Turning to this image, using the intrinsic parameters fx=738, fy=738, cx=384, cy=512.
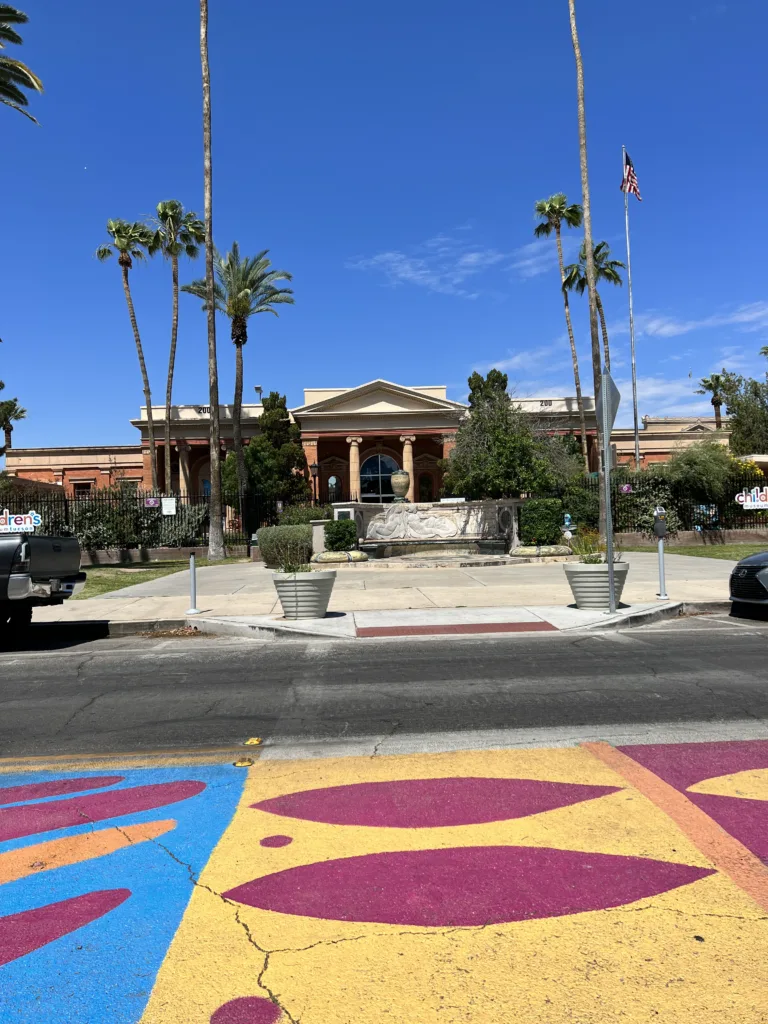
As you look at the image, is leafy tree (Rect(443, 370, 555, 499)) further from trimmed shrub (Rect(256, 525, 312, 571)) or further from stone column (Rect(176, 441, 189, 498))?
stone column (Rect(176, 441, 189, 498))

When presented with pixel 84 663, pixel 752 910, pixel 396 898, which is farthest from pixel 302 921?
pixel 84 663

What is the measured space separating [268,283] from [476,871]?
40667 mm

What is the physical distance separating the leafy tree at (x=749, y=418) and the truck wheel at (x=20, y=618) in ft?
164

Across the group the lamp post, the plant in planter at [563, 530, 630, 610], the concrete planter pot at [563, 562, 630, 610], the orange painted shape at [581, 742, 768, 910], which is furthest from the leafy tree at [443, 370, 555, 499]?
the orange painted shape at [581, 742, 768, 910]

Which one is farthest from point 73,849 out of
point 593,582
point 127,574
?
point 127,574

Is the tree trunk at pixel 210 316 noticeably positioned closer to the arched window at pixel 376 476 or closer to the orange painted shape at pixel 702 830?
the orange painted shape at pixel 702 830

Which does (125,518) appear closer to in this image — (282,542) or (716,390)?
(282,542)

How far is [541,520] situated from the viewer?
23.1 meters

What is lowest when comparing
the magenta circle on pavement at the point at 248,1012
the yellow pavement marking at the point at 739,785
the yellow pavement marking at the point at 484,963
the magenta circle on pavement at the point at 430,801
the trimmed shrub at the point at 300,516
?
the magenta circle on pavement at the point at 430,801

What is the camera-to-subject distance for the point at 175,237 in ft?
132

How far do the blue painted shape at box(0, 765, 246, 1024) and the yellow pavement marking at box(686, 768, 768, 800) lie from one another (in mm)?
2628

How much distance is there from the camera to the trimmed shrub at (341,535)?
72.5 ft

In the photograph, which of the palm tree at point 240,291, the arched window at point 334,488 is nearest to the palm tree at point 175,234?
the palm tree at point 240,291

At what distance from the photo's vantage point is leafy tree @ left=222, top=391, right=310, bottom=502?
43594 millimetres
